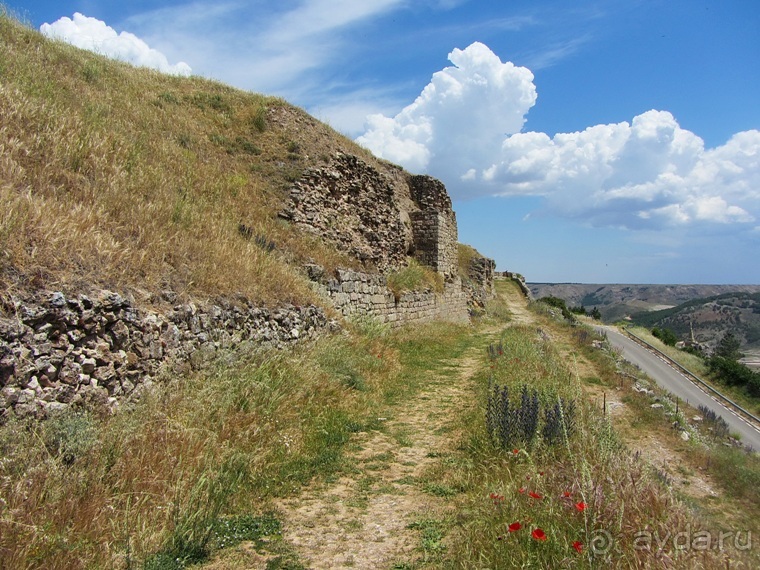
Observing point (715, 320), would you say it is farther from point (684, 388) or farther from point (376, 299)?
point (376, 299)

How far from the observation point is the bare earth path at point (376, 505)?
141 inches

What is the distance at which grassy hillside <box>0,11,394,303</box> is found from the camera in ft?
15.9

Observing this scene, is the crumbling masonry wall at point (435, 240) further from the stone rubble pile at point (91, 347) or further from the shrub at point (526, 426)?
the shrub at point (526, 426)

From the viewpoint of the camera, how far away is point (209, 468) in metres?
4.10

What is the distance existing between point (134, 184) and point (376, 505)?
6237mm

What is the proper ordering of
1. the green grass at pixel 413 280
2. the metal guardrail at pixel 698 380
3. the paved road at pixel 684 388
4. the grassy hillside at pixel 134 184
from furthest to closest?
the metal guardrail at pixel 698 380
the paved road at pixel 684 388
the green grass at pixel 413 280
the grassy hillside at pixel 134 184

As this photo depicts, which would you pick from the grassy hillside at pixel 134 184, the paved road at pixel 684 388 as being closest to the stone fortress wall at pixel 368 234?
the grassy hillside at pixel 134 184

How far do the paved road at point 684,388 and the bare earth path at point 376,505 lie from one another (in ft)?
44.5

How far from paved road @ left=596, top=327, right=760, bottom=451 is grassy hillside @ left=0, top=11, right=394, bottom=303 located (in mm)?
15721

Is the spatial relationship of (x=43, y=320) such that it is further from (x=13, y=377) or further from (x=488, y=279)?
(x=488, y=279)

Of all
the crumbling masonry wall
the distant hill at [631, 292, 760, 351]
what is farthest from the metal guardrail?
the distant hill at [631, 292, 760, 351]

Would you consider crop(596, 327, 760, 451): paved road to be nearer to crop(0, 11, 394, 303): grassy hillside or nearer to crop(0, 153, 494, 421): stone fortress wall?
crop(0, 153, 494, 421): stone fortress wall

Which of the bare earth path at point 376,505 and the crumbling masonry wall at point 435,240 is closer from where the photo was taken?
the bare earth path at point 376,505

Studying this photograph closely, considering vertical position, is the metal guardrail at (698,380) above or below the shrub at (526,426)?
below
